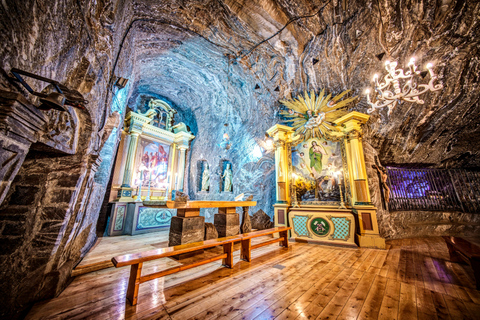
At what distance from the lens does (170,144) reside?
29.2 feet

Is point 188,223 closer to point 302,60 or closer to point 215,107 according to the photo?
point 302,60

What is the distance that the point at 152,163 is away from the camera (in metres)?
7.98

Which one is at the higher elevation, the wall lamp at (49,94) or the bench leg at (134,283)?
the wall lamp at (49,94)

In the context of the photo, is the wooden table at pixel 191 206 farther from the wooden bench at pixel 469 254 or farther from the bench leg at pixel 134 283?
the wooden bench at pixel 469 254

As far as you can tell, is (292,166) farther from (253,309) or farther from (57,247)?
(57,247)

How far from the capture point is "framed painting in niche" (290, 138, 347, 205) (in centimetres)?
534

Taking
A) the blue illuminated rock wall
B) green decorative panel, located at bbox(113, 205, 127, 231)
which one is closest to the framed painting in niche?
the blue illuminated rock wall

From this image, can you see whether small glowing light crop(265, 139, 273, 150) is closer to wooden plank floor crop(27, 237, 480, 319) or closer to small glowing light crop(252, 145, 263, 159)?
small glowing light crop(252, 145, 263, 159)

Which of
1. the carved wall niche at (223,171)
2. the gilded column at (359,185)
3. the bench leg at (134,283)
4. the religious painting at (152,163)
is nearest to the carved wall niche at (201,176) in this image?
the carved wall niche at (223,171)

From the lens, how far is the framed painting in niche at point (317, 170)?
5.34 meters

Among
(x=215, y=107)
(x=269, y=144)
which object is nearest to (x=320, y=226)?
(x=269, y=144)

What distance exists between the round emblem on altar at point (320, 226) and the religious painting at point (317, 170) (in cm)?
61

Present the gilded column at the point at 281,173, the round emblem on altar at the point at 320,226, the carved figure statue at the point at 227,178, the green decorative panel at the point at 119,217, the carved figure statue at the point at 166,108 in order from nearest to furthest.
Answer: the round emblem on altar at the point at 320,226 < the green decorative panel at the point at 119,217 < the gilded column at the point at 281,173 < the carved figure statue at the point at 227,178 < the carved figure statue at the point at 166,108

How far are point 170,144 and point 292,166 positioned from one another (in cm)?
648
